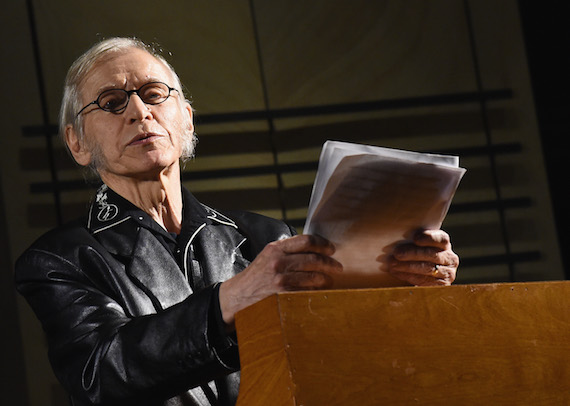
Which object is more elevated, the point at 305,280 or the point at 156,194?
the point at 156,194

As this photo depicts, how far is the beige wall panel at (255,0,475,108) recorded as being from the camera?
12.5 feet

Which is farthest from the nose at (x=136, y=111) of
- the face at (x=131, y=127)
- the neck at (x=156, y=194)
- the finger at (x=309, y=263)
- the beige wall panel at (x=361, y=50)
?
the beige wall panel at (x=361, y=50)

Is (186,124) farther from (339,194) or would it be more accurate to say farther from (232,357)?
(339,194)

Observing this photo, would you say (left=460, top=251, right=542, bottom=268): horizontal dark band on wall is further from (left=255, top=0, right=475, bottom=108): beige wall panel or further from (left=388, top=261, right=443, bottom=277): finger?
(left=388, top=261, right=443, bottom=277): finger

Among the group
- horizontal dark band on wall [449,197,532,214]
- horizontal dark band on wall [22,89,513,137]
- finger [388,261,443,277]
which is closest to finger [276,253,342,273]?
finger [388,261,443,277]

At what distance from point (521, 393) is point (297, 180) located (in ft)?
8.33

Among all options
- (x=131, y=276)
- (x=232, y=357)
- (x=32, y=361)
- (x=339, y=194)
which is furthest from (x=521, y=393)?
(x=32, y=361)

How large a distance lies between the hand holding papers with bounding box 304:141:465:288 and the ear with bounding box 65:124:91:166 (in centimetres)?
94

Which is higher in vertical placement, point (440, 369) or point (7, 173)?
point (7, 173)

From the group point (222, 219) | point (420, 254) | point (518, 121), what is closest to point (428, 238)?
point (420, 254)

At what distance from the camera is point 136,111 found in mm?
1965

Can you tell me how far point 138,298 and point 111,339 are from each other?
0.23 metres

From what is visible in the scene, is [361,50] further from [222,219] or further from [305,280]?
[305,280]

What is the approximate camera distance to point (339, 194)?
125 centimetres
